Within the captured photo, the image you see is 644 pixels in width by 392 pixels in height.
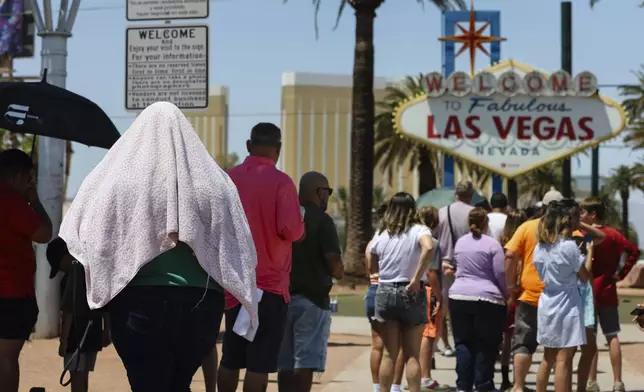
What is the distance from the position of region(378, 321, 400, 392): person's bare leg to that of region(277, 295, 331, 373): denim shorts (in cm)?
125

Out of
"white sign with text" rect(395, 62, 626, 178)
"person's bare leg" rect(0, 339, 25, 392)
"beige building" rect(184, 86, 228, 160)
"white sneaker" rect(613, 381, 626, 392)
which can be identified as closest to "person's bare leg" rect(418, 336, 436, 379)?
"white sneaker" rect(613, 381, 626, 392)

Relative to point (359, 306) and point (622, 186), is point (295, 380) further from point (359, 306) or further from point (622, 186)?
point (622, 186)

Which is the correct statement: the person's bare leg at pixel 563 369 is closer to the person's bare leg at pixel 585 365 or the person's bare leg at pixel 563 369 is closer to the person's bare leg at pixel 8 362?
the person's bare leg at pixel 585 365

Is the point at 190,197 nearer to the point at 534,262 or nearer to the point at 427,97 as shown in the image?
the point at 534,262

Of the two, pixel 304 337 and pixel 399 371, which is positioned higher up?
pixel 304 337

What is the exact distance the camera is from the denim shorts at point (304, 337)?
7.93 m

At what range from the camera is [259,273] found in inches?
278

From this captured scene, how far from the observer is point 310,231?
26.2ft

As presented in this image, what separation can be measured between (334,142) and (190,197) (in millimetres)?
139410

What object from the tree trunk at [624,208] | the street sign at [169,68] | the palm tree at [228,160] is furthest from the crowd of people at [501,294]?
the palm tree at [228,160]

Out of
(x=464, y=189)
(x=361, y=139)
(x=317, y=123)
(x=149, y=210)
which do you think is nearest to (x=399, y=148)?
(x=361, y=139)

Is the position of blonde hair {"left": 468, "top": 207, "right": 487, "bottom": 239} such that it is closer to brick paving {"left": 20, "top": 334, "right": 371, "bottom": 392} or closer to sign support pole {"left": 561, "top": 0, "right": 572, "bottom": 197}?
brick paving {"left": 20, "top": 334, "right": 371, "bottom": 392}

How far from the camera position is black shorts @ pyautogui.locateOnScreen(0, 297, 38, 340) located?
23.5ft

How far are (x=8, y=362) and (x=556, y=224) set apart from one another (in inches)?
159
